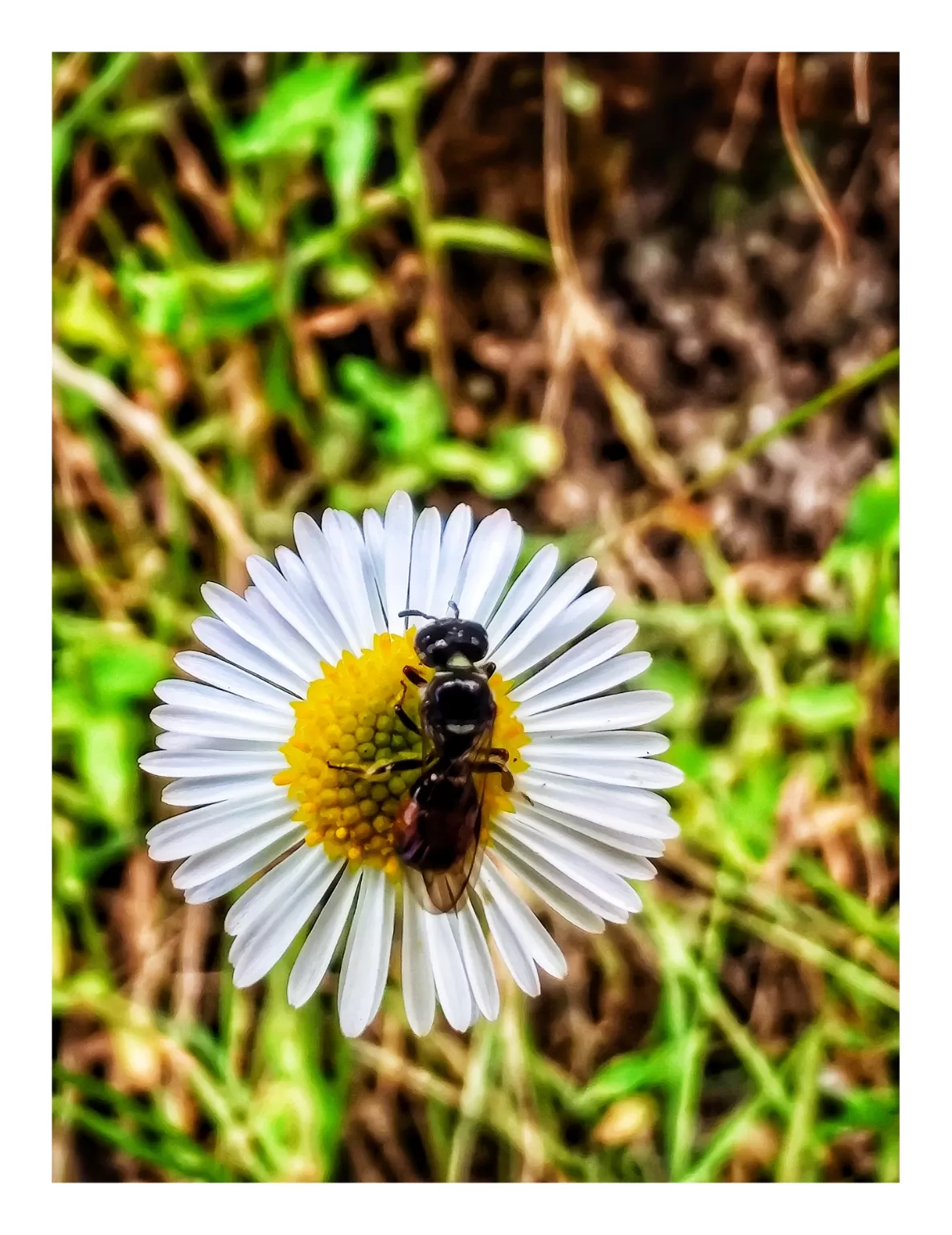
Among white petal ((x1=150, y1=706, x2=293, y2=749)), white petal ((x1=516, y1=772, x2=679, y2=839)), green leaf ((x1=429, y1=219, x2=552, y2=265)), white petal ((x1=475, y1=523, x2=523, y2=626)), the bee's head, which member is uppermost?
green leaf ((x1=429, y1=219, x2=552, y2=265))

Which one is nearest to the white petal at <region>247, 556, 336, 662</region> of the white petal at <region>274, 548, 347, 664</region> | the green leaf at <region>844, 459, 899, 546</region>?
the white petal at <region>274, 548, 347, 664</region>

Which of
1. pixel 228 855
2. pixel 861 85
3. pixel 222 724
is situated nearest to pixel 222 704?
pixel 222 724

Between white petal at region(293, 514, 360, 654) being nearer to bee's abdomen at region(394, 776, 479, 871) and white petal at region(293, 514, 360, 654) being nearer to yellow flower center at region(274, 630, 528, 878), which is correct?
yellow flower center at region(274, 630, 528, 878)

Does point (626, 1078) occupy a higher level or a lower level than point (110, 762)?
lower

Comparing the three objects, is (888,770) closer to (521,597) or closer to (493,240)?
(521,597)

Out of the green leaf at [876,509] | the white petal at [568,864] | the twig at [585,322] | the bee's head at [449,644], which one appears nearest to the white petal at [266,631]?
the bee's head at [449,644]
